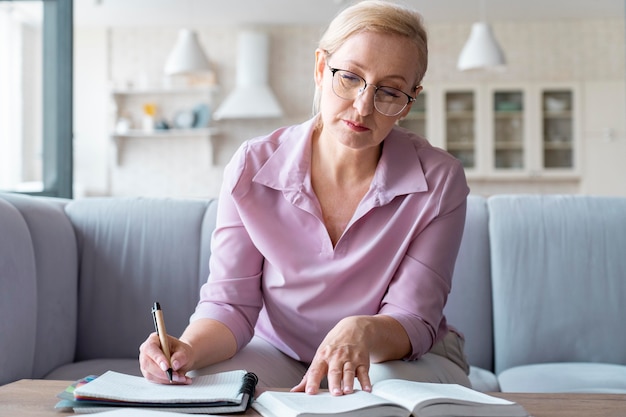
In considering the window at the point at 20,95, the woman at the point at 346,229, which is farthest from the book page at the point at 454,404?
the window at the point at 20,95

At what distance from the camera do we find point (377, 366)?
1.41 m

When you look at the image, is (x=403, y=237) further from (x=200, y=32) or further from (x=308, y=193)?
(x=200, y=32)

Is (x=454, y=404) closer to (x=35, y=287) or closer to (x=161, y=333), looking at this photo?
(x=161, y=333)

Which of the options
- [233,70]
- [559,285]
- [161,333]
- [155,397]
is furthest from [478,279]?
[233,70]

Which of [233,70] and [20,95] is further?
[233,70]

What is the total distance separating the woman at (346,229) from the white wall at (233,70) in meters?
6.79

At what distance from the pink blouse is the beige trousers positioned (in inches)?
1.3

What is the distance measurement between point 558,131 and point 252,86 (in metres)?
3.15

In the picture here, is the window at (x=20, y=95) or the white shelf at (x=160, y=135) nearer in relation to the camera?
the window at (x=20, y=95)

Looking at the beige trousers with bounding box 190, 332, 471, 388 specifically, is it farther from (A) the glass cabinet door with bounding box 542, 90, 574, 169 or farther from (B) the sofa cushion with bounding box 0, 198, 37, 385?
(A) the glass cabinet door with bounding box 542, 90, 574, 169

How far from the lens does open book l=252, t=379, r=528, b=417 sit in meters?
1.00

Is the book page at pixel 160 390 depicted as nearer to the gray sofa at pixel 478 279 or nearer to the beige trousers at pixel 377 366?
the beige trousers at pixel 377 366

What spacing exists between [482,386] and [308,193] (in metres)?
0.81

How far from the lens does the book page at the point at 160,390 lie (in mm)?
1078
